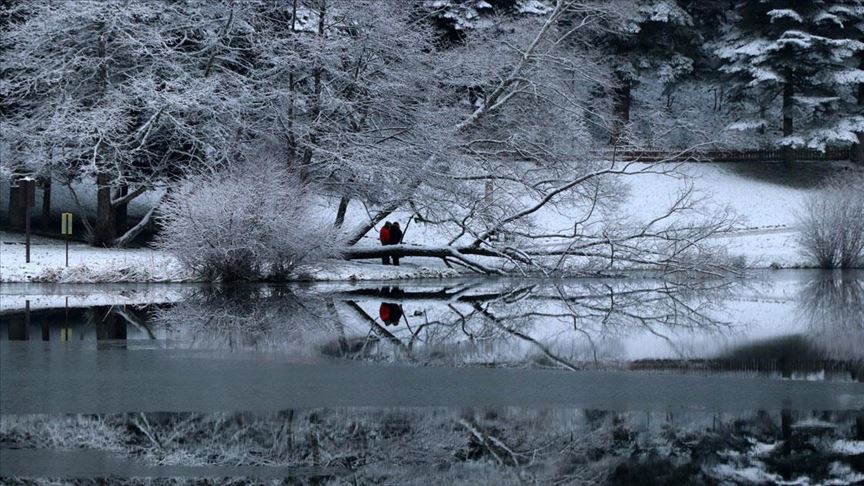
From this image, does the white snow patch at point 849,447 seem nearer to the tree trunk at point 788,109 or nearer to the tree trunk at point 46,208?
the tree trunk at point 46,208

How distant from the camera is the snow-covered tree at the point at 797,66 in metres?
52.2

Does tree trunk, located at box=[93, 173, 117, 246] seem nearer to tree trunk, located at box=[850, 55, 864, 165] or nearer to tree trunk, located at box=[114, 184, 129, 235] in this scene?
tree trunk, located at box=[114, 184, 129, 235]

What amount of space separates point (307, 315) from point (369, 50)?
15.1 m

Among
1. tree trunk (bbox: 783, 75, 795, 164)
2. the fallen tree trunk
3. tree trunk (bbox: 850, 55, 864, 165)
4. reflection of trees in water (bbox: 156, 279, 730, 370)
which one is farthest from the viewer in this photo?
tree trunk (bbox: 850, 55, 864, 165)

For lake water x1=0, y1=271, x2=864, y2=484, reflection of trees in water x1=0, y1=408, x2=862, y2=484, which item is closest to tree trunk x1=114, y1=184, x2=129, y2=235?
lake water x1=0, y1=271, x2=864, y2=484

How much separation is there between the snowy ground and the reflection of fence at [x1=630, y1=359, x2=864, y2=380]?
16.2 m

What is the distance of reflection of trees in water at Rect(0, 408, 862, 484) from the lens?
28.4ft

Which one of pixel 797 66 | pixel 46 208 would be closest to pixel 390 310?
pixel 46 208

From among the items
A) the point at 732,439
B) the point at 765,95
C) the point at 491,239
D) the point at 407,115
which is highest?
the point at 765,95

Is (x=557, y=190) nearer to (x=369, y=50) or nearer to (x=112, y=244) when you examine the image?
(x=369, y=50)

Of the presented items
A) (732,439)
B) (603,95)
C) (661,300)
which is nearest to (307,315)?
(661,300)

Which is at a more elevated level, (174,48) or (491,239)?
(174,48)

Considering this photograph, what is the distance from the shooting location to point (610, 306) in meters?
24.2

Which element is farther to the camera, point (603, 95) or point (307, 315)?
point (603, 95)
